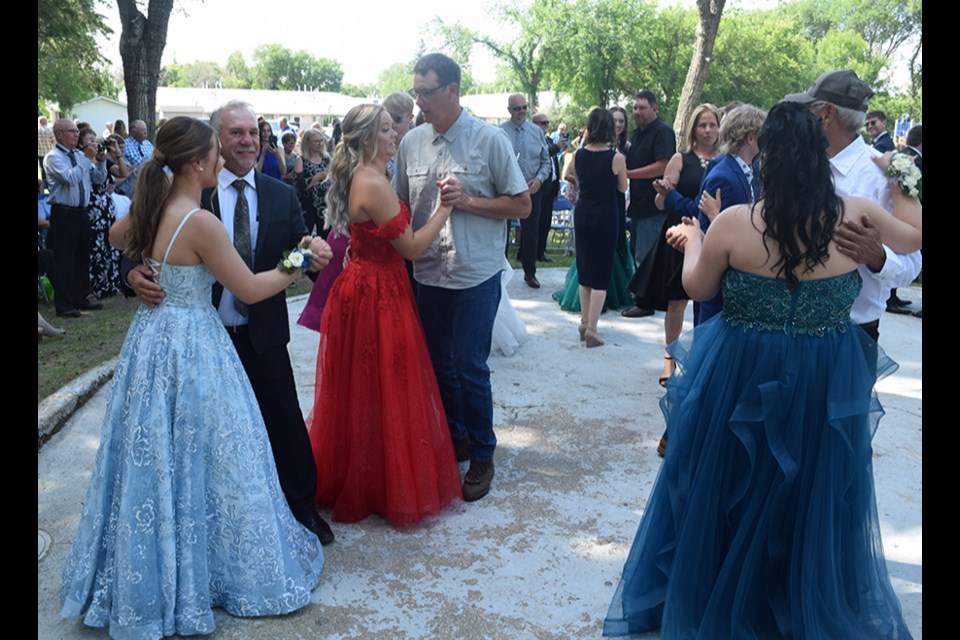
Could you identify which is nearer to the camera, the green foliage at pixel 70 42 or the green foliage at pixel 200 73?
the green foliage at pixel 70 42

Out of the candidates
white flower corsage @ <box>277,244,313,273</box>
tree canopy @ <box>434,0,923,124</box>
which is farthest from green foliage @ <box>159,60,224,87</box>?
white flower corsage @ <box>277,244,313,273</box>

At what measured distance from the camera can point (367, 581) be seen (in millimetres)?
3488

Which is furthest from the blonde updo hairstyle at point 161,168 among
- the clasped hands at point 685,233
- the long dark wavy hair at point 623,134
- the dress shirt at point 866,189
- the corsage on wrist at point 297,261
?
the long dark wavy hair at point 623,134

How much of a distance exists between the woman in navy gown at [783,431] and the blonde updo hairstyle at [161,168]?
200 cm

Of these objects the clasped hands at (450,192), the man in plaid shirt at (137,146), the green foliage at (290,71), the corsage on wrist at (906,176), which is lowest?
the clasped hands at (450,192)

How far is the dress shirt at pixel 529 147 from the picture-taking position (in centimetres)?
976

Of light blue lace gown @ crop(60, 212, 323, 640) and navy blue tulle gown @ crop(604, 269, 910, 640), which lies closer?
navy blue tulle gown @ crop(604, 269, 910, 640)

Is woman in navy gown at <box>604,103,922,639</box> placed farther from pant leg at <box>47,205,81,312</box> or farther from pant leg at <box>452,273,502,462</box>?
pant leg at <box>47,205,81,312</box>

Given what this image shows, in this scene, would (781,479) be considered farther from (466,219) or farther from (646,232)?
(646,232)

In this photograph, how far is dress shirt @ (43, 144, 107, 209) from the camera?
27.7 feet

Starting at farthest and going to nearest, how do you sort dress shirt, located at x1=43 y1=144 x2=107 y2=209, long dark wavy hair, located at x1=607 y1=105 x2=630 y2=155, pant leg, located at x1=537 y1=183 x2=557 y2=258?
pant leg, located at x1=537 y1=183 x2=557 y2=258 < long dark wavy hair, located at x1=607 y1=105 x2=630 y2=155 < dress shirt, located at x1=43 y1=144 x2=107 y2=209

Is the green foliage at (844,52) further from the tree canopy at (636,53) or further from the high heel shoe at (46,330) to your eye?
the high heel shoe at (46,330)

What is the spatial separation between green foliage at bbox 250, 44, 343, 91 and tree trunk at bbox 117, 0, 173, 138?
116 m

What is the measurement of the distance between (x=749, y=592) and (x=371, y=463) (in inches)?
77.7
